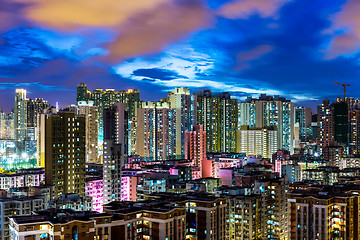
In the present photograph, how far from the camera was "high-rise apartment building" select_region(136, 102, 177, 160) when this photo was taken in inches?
1789

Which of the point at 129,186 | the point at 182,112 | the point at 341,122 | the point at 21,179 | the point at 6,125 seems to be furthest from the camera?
the point at 6,125

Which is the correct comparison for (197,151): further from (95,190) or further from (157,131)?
(95,190)

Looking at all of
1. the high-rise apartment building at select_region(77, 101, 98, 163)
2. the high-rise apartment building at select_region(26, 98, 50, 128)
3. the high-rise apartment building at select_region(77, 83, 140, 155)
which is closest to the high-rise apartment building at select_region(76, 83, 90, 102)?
the high-rise apartment building at select_region(77, 83, 140, 155)

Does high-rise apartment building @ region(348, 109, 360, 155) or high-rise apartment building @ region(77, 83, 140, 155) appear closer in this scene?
high-rise apartment building @ region(348, 109, 360, 155)

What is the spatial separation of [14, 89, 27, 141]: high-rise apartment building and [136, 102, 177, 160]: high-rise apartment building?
19.7 meters

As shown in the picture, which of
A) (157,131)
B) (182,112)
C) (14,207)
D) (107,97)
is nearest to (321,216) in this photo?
(14,207)

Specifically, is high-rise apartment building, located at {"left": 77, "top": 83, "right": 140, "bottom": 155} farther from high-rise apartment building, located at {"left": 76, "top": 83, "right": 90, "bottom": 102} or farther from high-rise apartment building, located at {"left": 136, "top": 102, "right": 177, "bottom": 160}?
high-rise apartment building, located at {"left": 136, "top": 102, "right": 177, "bottom": 160}

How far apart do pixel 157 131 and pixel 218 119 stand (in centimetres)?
858

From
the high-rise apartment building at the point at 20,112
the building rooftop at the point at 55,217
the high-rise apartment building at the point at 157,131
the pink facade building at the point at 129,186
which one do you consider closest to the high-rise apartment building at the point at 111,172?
the pink facade building at the point at 129,186

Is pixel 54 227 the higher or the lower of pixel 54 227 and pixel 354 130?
the lower

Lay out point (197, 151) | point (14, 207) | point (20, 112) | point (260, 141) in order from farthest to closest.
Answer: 1. point (20, 112)
2. point (260, 141)
3. point (197, 151)
4. point (14, 207)

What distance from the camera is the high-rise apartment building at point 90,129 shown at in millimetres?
44125

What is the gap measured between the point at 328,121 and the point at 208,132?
48.6 ft

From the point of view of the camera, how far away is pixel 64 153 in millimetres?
24656
